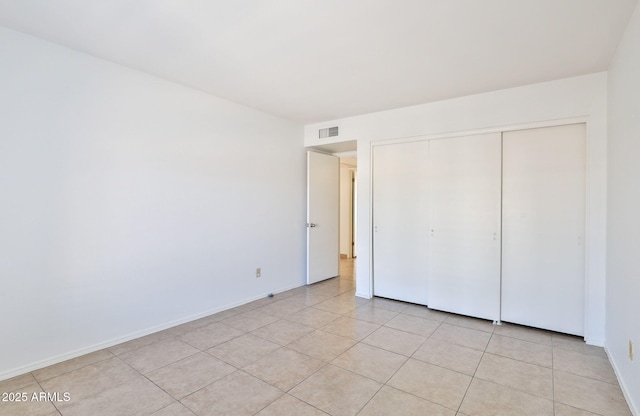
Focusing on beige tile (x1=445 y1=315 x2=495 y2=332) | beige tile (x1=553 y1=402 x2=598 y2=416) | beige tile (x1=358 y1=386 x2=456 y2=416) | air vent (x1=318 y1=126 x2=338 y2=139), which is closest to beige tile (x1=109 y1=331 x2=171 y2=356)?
beige tile (x1=358 y1=386 x2=456 y2=416)

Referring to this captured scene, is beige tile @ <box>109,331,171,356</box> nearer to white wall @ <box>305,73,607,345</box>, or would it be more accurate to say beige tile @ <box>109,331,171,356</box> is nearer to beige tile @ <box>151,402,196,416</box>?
beige tile @ <box>151,402,196,416</box>

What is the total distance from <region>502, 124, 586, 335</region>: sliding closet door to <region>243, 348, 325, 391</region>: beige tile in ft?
7.42

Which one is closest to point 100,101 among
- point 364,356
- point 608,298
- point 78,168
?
point 78,168

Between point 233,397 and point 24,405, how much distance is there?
1.31m

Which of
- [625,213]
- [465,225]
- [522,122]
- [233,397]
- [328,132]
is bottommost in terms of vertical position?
[233,397]

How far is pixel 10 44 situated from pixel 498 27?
3507 millimetres

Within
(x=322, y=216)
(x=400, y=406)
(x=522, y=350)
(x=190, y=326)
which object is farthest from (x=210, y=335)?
(x=522, y=350)

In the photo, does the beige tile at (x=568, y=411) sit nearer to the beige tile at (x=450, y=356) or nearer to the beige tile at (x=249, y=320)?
the beige tile at (x=450, y=356)

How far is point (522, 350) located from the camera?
109 inches

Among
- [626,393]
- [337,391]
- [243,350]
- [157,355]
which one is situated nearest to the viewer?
[626,393]

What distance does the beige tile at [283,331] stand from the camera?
2982 mm

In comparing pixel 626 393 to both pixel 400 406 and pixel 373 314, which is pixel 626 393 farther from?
pixel 373 314

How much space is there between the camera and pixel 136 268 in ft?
9.72

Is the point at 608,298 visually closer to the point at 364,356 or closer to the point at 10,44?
the point at 364,356
